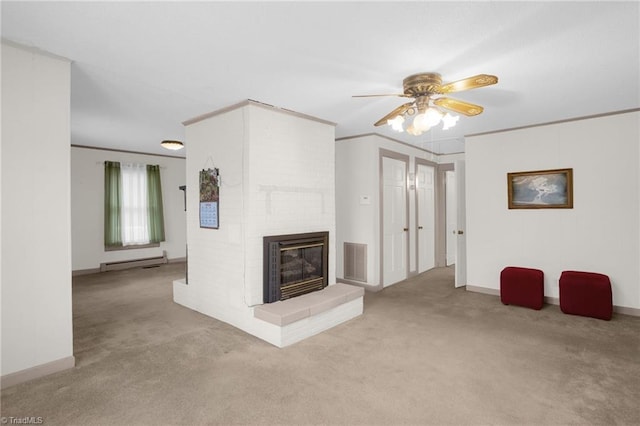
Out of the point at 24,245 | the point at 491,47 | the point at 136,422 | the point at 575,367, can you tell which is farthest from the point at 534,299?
the point at 24,245

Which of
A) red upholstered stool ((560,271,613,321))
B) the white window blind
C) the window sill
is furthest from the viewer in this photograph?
the white window blind

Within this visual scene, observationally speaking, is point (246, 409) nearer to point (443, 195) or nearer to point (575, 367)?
point (575, 367)

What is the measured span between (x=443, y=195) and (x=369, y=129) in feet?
10.2

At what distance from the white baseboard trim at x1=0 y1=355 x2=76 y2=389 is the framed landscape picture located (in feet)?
17.8

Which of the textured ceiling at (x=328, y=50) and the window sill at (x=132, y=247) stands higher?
the textured ceiling at (x=328, y=50)

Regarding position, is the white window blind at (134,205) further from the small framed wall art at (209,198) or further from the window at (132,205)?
the small framed wall art at (209,198)

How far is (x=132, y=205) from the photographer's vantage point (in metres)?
7.07

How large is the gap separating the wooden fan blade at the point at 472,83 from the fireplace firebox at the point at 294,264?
84.3 inches

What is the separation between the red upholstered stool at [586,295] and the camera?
3799 millimetres

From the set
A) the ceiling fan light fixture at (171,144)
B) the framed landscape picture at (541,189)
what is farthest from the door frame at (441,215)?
the ceiling fan light fixture at (171,144)

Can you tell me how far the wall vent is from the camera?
5.21 m

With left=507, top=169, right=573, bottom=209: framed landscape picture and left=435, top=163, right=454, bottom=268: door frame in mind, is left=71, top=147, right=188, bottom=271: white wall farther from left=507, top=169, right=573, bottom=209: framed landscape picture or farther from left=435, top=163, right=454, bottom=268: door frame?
left=507, top=169, right=573, bottom=209: framed landscape picture

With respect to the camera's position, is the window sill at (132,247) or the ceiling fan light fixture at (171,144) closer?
the ceiling fan light fixture at (171,144)

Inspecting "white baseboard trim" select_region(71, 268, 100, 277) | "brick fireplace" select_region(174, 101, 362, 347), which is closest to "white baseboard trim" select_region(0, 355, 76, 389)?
"brick fireplace" select_region(174, 101, 362, 347)
